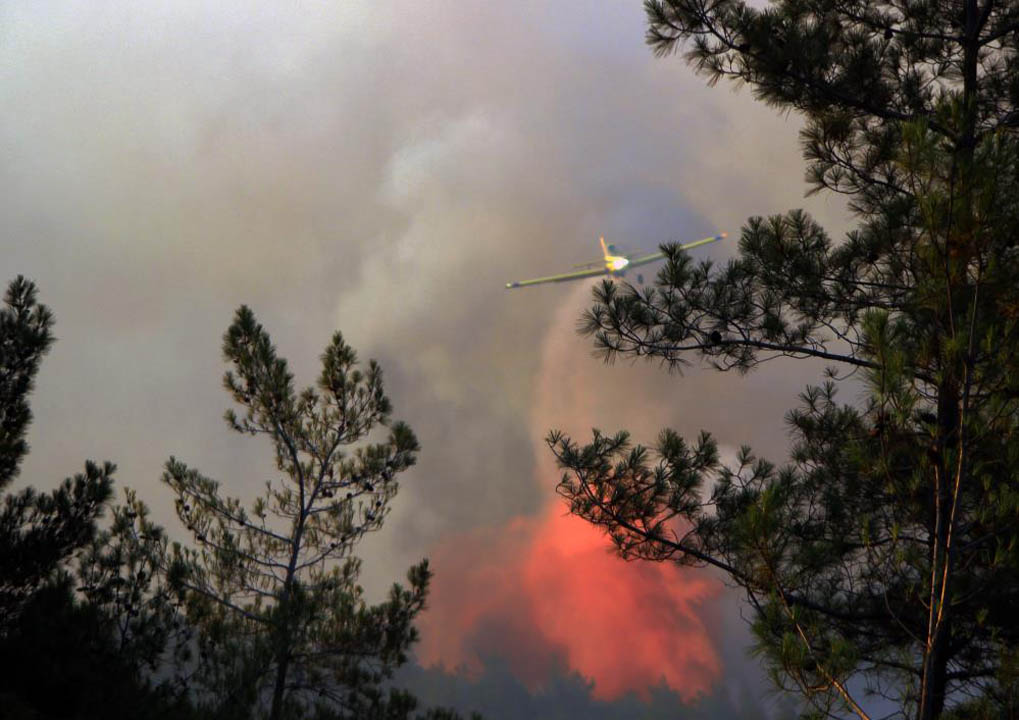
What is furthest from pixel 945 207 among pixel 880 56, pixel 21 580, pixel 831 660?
pixel 21 580

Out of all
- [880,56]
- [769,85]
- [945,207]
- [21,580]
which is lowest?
[21,580]

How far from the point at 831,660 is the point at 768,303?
3.97 meters

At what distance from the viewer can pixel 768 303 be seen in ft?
28.0

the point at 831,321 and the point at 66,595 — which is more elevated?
the point at 831,321

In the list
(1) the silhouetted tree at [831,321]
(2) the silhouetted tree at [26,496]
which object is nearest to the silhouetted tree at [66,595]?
(2) the silhouetted tree at [26,496]

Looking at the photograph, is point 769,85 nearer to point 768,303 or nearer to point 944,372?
point 768,303

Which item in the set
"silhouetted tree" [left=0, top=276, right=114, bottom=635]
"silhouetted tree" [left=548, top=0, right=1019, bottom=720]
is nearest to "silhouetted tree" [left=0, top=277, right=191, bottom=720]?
"silhouetted tree" [left=0, top=276, right=114, bottom=635]

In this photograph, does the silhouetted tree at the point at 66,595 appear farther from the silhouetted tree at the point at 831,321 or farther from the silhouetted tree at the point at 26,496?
the silhouetted tree at the point at 831,321

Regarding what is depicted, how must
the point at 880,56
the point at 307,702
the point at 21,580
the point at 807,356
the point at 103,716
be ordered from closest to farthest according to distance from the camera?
the point at 807,356, the point at 880,56, the point at 103,716, the point at 21,580, the point at 307,702

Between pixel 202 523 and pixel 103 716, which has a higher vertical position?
pixel 202 523

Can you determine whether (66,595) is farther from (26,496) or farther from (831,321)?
(831,321)

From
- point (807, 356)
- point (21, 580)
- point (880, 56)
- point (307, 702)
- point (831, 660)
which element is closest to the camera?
point (831, 660)

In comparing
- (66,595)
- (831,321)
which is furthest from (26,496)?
(831,321)

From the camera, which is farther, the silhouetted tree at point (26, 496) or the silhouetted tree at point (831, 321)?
the silhouetted tree at point (26, 496)
